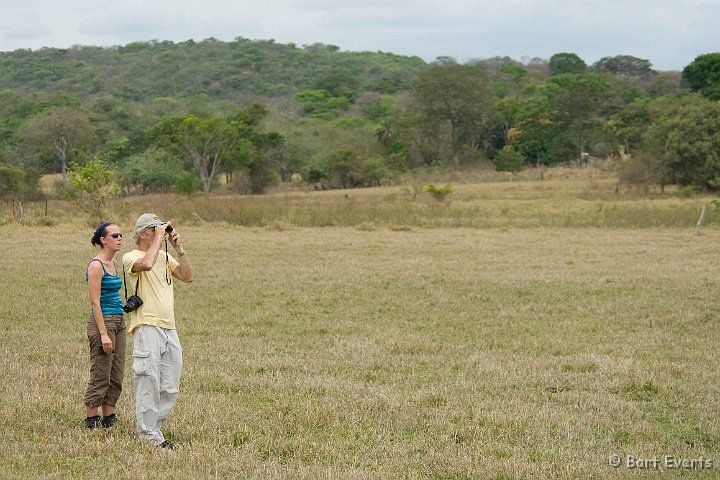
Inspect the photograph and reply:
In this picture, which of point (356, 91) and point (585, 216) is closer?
point (585, 216)

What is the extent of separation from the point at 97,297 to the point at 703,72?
8045cm

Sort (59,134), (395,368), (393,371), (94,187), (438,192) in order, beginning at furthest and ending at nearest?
1. (59,134)
2. (438,192)
3. (94,187)
4. (395,368)
5. (393,371)

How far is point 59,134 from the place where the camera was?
58656 millimetres

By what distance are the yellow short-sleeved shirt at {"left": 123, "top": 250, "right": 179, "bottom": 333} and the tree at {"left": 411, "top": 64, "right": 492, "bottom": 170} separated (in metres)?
65.6

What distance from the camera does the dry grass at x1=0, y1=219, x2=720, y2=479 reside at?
236 inches

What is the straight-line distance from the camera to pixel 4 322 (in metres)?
11.9

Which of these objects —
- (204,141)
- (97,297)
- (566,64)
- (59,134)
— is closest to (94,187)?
(97,297)

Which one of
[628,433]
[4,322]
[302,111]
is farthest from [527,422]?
[302,111]

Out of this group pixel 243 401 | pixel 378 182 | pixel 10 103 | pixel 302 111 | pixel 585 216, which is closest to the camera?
pixel 243 401

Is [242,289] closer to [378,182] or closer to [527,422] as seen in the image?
[527,422]

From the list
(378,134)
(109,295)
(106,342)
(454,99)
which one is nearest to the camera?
(106,342)

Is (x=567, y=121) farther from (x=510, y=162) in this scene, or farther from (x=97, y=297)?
(x=97, y=297)

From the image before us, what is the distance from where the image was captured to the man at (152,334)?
606 centimetres

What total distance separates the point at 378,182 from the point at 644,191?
21395 mm
